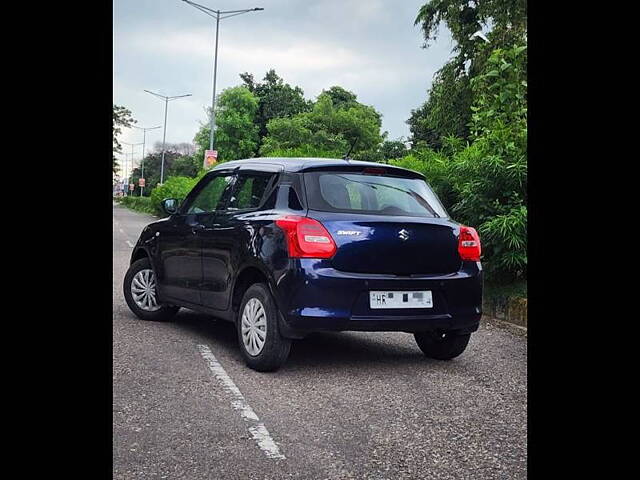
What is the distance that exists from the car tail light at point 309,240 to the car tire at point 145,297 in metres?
2.77

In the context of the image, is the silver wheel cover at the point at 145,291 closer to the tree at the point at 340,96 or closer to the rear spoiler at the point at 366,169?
the rear spoiler at the point at 366,169

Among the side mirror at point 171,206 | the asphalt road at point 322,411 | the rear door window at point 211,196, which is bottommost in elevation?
the asphalt road at point 322,411

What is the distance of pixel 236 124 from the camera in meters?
68.5

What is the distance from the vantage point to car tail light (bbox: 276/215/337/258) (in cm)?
561

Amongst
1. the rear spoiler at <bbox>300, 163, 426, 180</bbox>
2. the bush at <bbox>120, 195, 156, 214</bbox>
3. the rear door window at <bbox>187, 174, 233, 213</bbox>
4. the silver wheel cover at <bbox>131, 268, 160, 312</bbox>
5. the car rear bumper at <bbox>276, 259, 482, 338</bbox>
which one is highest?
the rear spoiler at <bbox>300, 163, 426, 180</bbox>

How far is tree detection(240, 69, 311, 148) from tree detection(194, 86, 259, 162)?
182 cm

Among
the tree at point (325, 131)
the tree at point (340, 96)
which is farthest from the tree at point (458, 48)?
the tree at point (340, 96)

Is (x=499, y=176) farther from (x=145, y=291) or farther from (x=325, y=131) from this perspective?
(x=325, y=131)

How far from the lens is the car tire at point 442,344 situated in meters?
6.57

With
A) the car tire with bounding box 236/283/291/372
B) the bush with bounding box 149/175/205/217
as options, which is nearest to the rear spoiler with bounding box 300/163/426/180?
the car tire with bounding box 236/283/291/372

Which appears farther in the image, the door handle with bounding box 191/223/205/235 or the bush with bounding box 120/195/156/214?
the bush with bounding box 120/195/156/214

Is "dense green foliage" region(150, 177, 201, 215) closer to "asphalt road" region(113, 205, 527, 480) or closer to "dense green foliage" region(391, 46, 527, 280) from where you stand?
"dense green foliage" region(391, 46, 527, 280)
